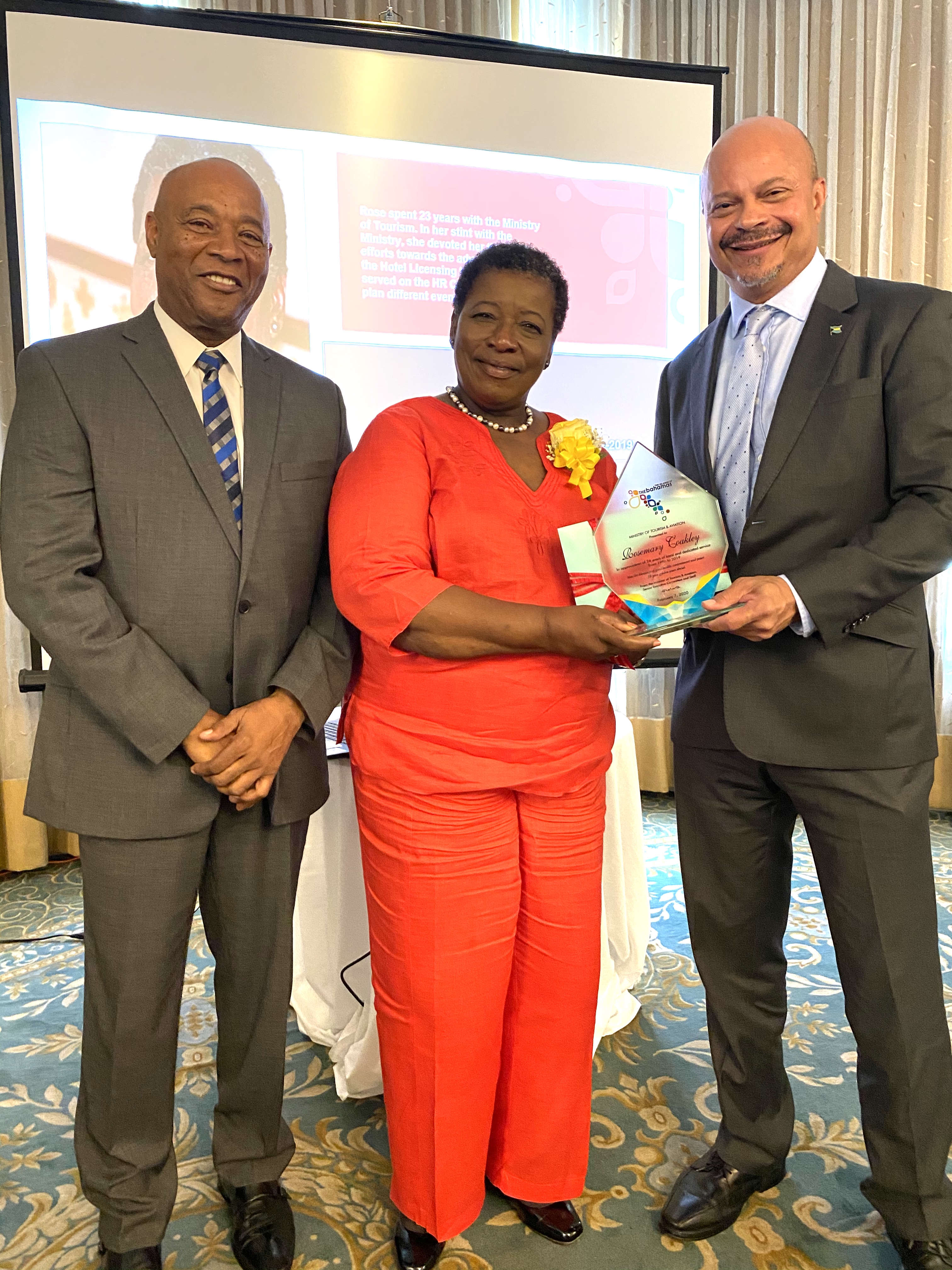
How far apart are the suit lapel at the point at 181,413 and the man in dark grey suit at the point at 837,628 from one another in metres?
0.79

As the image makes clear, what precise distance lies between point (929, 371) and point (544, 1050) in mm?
1309

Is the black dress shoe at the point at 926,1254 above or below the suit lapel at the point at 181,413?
below

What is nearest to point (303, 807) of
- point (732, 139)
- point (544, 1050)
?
point (544, 1050)

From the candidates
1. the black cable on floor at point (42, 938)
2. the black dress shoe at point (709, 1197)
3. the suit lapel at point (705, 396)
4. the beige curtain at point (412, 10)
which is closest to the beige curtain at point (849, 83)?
the beige curtain at point (412, 10)

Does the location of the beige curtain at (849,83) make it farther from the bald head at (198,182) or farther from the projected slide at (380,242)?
the bald head at (198,182)

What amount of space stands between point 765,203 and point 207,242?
0.94 m

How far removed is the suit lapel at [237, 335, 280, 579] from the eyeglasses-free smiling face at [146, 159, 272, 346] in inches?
3.6

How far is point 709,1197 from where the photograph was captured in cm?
166

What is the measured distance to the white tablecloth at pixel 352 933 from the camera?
2.12m

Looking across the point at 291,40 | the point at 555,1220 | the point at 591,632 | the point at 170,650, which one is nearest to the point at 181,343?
the point at 170,650

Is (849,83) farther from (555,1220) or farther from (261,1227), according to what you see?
(261,1227)

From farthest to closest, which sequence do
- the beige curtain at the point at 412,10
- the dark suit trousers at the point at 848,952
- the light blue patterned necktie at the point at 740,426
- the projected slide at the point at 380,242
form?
1. the beige curtain at the point at 412,10
2. the projected slide at the point at 380,242
3. the light blue patterned necktie at the point at 740,426
4. the dark suit trousers at the point at 848,952

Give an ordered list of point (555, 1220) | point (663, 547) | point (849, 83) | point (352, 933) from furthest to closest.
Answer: point (849, 83), point (352, 933), point (555, 1220), point (663, 547)

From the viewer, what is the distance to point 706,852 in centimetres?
170
